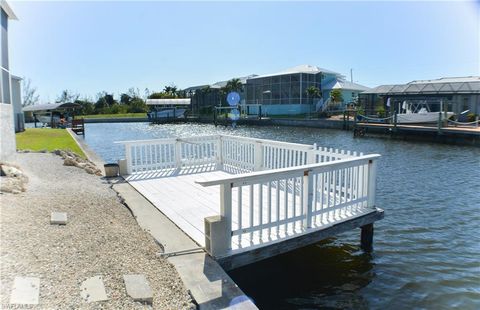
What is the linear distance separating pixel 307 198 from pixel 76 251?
288 cm

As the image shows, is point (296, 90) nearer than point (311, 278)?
No

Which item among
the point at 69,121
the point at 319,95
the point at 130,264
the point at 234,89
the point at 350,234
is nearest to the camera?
the point at 130,264

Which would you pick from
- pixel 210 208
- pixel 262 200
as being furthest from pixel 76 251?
pixel 210 208

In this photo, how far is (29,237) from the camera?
12.8ft

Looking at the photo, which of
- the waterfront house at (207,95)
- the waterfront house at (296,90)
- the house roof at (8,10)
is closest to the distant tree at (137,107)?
the waterfront house at (207,95)

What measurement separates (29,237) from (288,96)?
47.6 m

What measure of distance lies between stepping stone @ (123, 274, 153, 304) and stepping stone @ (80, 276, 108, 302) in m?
0.21

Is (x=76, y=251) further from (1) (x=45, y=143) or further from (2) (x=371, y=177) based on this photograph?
(1) (x=45, y=143)

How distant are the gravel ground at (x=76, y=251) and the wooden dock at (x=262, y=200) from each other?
2.54 feet

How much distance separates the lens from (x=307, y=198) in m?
4.86

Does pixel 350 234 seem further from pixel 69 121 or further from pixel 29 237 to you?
pixel 69 121

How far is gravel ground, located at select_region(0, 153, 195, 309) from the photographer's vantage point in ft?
10.0

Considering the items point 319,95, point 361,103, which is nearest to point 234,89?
point 319,95

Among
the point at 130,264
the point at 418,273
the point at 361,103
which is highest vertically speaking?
the point at 361,103
